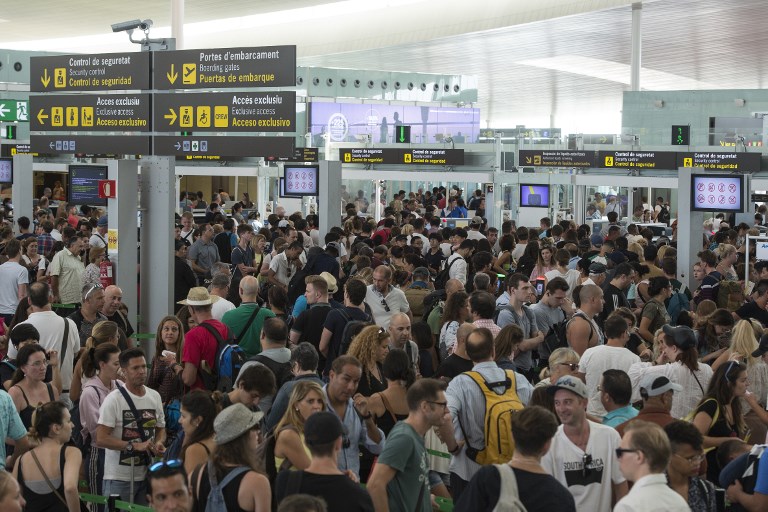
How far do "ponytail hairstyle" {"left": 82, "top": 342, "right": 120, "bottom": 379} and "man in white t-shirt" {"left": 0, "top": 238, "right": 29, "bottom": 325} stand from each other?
430 centimetres

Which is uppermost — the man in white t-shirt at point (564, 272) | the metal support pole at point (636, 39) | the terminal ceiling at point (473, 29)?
the terminal ceiling at point (473, 29)

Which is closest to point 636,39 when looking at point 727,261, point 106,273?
point 727,261

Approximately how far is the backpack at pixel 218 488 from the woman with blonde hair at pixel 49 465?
103 cm

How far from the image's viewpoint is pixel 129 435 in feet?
20.6

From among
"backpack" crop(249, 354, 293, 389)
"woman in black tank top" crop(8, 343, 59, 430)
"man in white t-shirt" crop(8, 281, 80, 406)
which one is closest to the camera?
"woman in black tank top" crop(8, 343, 59, 430)

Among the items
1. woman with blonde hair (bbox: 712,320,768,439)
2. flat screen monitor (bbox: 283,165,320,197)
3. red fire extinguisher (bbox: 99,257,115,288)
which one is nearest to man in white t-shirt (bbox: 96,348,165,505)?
woman with blonde hair (bbox: 712,320,768,439)

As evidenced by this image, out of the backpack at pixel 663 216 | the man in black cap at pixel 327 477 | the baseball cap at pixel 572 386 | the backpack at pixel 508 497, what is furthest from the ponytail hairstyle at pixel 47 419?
the backpack at pixel 663 216

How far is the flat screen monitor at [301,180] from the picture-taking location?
740 inches

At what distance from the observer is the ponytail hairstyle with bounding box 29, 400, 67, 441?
560 centimetres

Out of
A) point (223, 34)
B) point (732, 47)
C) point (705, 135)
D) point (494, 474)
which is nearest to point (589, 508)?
point (494, 474)

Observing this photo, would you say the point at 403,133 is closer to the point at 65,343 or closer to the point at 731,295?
the point at 731,295

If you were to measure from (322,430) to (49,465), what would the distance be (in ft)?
5.77

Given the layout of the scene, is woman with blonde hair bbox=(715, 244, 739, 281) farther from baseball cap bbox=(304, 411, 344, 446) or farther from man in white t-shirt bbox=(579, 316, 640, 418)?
baseball cap bbox=(304, 411, 344, 446)

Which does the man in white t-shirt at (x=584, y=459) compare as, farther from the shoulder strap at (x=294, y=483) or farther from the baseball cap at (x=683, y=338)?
the baseball cap at (x=683, y=338)
